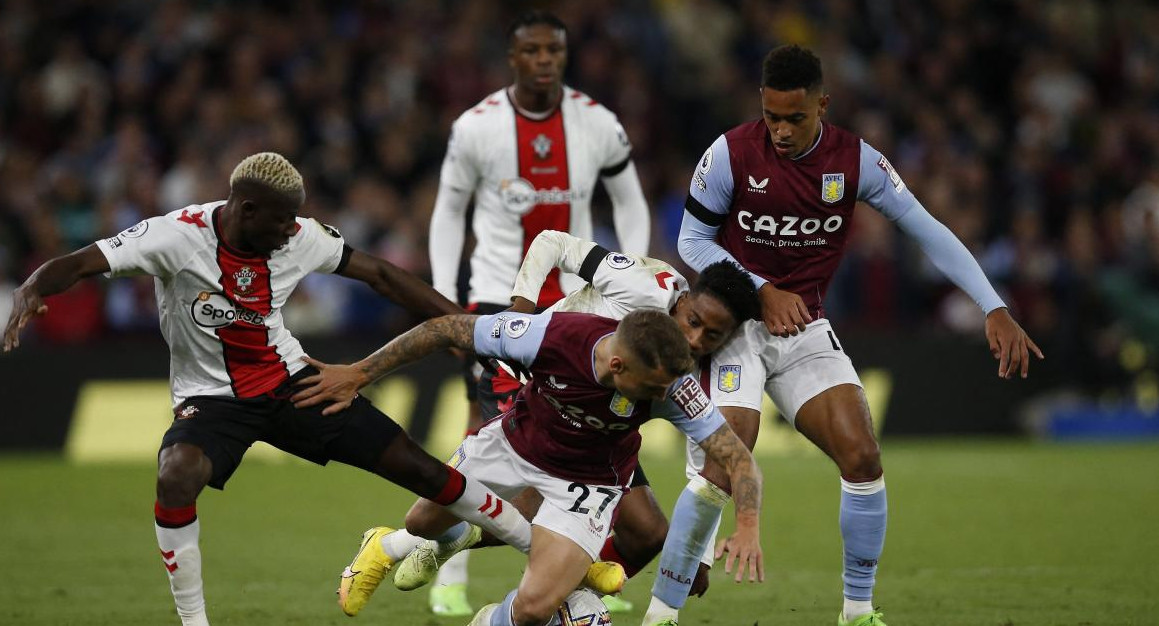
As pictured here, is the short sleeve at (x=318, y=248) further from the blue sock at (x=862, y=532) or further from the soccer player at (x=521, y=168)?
the blue sock at (x=862, y=532)

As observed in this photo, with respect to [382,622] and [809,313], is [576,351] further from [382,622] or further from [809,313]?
A: [382,622]

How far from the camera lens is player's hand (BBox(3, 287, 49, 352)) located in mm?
5859

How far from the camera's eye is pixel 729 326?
6.50 metres

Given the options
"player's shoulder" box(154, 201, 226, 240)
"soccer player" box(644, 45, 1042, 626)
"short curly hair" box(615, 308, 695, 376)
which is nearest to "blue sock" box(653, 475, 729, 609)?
"soccer player" box(644, 45, 1042, 626)

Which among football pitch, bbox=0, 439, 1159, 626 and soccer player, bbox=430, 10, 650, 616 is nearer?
football pitch, bbox=0, 439, 1159, 626

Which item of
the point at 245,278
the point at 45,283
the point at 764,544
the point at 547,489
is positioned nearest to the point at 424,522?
the point at 547,489

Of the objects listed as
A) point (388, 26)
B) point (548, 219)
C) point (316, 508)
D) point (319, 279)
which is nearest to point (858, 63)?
point (388, 26)

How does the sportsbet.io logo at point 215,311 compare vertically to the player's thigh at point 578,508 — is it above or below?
above

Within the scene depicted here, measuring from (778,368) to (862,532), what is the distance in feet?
2.72

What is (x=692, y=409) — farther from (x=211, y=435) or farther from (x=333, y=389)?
(x=211, y=435)

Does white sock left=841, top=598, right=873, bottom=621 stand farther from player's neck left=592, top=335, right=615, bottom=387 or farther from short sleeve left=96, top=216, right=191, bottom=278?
short sleeve left=96, top=216, right=191, bottom=278

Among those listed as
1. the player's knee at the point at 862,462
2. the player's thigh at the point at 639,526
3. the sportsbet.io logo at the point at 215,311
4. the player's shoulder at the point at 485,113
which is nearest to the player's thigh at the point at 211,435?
the sportsbet.io logo at the point at 215,311

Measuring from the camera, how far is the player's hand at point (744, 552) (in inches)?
223

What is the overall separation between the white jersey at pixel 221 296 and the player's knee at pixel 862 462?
7.96 feet
